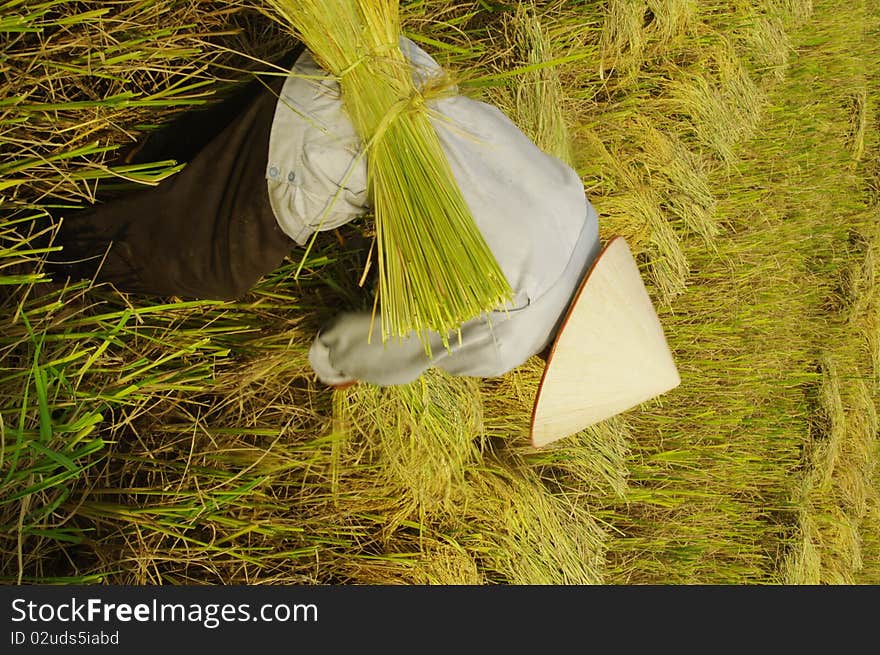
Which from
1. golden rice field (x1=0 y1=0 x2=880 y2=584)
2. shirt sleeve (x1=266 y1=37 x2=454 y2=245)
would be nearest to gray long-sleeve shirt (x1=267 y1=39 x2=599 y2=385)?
shirt sleeve (x1=266 y1=37 x2=454 y2=245)

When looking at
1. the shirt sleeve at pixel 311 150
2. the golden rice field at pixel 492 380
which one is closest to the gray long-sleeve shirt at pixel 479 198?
the shirt sleeve at pixel 311 150

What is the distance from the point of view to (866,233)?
280 centimetres

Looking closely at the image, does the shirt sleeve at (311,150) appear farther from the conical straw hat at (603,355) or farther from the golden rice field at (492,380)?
the conical straw hat at (603,355)

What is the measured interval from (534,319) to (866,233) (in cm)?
226

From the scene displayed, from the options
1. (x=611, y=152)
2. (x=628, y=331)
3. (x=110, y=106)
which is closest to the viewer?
(x=110, y=106)

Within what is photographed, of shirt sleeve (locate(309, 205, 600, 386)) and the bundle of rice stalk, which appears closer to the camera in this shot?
the bundle of rice stalk

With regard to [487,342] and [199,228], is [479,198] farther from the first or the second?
[199,228]

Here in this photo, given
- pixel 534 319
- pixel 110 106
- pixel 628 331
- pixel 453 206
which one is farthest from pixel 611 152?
pixel 110 106

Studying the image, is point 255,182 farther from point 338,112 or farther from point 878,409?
point 878,409

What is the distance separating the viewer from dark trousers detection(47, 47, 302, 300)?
946 millimetres

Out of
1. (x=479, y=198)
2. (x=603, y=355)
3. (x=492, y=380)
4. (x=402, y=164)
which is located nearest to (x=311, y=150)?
(x=402, y=164)

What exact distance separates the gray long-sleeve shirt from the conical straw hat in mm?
31

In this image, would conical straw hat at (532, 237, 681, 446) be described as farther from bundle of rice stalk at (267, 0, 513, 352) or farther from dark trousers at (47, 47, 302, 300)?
dark trousers at (47, 47, 302, 300)

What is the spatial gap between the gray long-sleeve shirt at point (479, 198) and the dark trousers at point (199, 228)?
0.04 m
